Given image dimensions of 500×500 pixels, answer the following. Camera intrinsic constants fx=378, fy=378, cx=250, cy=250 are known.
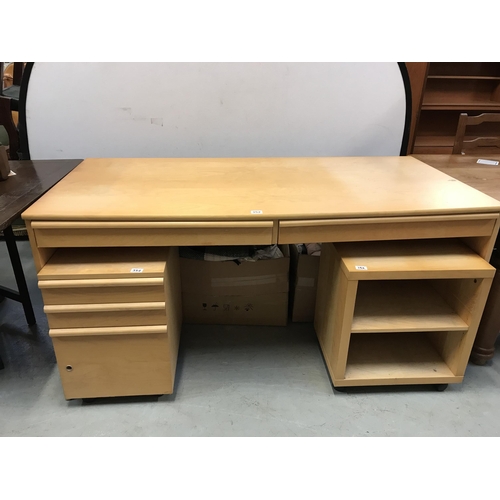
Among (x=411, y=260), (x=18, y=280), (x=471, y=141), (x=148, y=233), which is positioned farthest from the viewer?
(x=471, y=141)

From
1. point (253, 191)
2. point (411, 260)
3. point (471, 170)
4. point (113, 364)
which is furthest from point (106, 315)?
point (471, 170)

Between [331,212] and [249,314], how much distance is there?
773 millimetres

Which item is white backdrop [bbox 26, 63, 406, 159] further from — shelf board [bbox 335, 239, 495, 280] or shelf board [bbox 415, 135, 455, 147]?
shelf board [bbox 415, 135, 455, 147]

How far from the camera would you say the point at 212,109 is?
187 centimetres

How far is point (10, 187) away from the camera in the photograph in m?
1.36

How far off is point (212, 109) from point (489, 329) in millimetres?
1577

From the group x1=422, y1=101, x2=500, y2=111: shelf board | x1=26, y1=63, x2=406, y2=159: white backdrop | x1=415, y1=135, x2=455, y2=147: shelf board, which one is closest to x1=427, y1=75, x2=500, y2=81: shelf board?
x1=422, y1=101, x2=500, y2=111: shelf board

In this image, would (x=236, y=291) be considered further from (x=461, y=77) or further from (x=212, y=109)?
(x=461, y=77)

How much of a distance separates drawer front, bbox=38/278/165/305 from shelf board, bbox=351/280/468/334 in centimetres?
71

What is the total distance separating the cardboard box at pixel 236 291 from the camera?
1686mm

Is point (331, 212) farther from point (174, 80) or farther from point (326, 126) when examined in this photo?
point (174, 80)

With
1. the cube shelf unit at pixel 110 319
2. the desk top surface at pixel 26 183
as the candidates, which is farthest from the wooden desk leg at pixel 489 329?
the desk top surface at pixel 26 183

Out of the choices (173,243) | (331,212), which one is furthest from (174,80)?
(331,212)

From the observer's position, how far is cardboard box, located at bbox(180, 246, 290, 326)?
169cm
